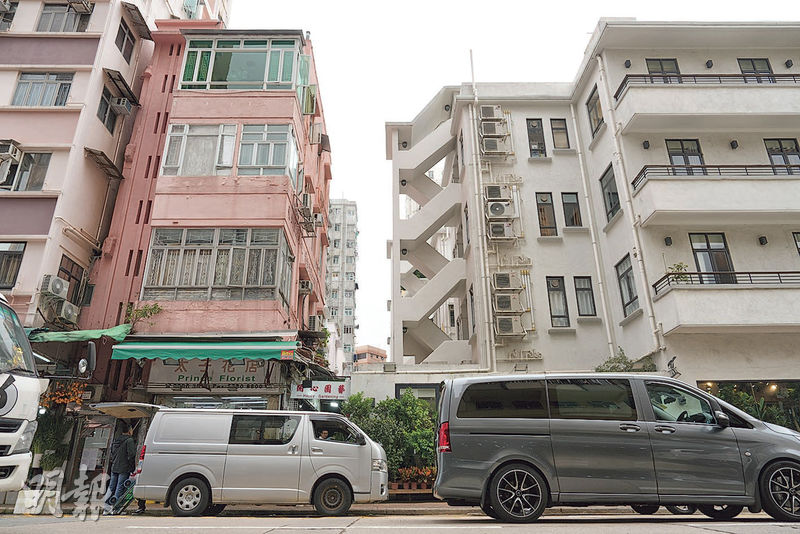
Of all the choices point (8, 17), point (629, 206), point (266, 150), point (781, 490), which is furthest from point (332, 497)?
point (8, 17)

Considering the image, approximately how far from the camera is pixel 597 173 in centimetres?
2006

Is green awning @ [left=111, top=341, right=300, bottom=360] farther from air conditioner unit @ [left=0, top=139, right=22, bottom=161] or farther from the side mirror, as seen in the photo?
the side mirror

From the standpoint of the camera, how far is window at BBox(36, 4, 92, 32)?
61.0 ft

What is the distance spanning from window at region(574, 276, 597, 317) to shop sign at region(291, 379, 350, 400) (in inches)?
378

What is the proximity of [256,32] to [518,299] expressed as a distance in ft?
47.0

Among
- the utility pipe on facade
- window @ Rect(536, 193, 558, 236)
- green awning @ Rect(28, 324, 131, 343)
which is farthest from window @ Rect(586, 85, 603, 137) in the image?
green awning @ Rect(28, 324, 131, 343)

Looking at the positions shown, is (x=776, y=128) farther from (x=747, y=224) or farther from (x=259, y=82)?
(x=259, y=82)

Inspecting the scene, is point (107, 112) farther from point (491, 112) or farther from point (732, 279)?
point (732, 279)

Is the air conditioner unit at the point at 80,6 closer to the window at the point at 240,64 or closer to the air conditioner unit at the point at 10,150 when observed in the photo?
the window at the point at 240,64

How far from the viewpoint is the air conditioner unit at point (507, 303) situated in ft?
60.7

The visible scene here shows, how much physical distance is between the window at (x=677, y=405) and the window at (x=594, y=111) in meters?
14.6

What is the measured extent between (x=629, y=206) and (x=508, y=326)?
6008mm

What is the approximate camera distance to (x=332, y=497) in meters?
10.3

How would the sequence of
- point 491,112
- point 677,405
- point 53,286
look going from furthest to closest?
1. point 491,112
2. point 53,286
3. point 677,405
